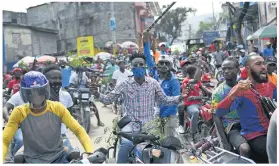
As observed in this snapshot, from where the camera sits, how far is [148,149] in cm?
358

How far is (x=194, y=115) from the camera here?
21.6 feet

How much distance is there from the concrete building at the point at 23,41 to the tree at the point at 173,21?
21.6m

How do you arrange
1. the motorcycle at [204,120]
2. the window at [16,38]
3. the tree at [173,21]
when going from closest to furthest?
the motorcycle at [204,120], the window at [16,38], the tree at [173,21]

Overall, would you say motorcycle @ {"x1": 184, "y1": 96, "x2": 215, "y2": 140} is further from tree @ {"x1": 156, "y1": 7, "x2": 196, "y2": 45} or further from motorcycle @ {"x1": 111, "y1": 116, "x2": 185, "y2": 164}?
tree @ {"x1": 156, "y1": 7, "x2": 196, "y2": 45}

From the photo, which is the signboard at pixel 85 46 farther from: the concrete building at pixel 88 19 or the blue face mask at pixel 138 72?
the blue face mask at pixel 138 72

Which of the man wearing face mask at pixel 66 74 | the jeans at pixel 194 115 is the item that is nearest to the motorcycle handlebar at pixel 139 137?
the jeans at pixel 194 115

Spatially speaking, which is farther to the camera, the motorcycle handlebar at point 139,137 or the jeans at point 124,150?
the jeans at point 124,150

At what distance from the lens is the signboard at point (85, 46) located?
23.8 m

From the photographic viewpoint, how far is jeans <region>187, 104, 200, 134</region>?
259 inches

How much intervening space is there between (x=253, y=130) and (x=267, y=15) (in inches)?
929

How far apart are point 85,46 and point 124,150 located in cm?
2027

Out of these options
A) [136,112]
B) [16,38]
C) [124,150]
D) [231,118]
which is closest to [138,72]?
[136,112]

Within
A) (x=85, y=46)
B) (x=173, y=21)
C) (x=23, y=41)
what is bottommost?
(x=85, y=46)

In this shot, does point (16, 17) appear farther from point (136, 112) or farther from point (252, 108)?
point (252, 108)
